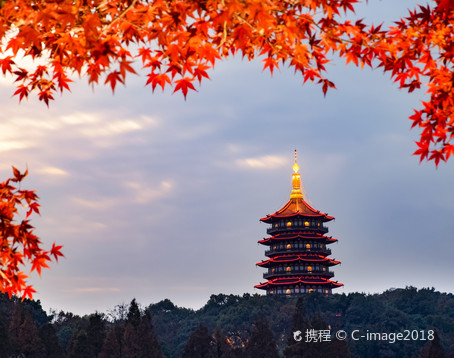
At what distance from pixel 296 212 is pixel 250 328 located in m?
18.5

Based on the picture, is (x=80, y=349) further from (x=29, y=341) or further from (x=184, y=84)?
(x=184, y=84)

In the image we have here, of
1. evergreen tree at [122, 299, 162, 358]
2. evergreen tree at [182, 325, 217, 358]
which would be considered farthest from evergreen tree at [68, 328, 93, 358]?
evergreen tree at [182, 325, 217, 358]

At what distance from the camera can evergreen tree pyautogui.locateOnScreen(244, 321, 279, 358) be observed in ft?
154

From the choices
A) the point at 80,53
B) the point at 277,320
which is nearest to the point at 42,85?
the point at 80,53

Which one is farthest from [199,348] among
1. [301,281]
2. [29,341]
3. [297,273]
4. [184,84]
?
[184,84]

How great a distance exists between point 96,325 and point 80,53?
129ft

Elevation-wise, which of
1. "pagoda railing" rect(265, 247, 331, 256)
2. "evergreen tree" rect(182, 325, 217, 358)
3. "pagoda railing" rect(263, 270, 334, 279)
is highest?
"pagoda railing" rect(265, 247, 331, 256)

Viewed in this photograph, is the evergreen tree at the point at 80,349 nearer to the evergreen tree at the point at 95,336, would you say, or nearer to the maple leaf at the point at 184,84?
the evergreen tree at the point at 95,336

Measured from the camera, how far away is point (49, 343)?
45.8 meters

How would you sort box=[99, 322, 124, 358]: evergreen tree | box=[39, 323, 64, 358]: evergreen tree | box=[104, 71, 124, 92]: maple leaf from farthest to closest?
box=[39, 323, 64, 358]: evergreen tree, box=[99, 322, 124, 358]: evergreen tree, box=[104, 71, 124, 92]: maple leaf

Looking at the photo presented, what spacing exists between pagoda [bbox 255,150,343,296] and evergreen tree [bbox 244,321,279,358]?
105ft

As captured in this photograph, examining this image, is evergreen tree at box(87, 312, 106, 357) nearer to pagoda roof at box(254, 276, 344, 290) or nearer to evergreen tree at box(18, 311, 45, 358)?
evergreen tree at box(18, 311, 45, 358)

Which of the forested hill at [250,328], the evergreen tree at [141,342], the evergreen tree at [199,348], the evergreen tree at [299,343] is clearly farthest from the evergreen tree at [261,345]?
the evergreen tree at [141,342]

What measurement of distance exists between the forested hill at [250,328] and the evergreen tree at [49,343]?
0.06 meters
